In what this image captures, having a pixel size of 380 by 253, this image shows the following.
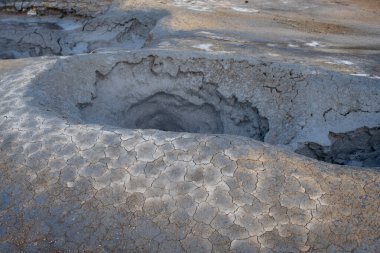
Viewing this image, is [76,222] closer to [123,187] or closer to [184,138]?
[123,187]

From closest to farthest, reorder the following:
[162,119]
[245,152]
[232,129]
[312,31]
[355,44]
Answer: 1. [245,152]
2. [232,129]
3. [162,119]
4. [355,44]
5. [312,31]

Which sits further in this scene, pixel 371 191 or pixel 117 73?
pixel 117 73

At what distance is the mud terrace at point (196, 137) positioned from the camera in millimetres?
2125

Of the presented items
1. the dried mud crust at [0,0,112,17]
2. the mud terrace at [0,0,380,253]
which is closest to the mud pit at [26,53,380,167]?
the mud terrace at [0,0,380,253]

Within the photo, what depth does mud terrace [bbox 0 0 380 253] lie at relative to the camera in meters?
2.12

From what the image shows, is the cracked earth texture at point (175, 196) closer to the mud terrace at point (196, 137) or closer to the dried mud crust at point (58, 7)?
the mud terrace at point (196, 137)

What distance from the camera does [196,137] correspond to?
8.18 ft

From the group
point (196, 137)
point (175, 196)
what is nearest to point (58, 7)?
point (196, 137)

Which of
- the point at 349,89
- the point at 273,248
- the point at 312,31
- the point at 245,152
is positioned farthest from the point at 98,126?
the point at 312,31

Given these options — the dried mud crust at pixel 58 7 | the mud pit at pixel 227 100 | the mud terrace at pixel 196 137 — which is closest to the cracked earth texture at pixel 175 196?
the mud terrace at pixel 196 137

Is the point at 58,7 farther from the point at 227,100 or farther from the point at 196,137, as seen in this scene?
the point at 196,137

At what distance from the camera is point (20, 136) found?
262cm

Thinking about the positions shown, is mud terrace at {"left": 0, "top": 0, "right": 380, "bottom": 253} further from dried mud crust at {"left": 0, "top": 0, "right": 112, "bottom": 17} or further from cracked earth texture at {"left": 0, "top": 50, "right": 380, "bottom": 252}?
dried mud crust at {"left": 0, "top": 0, "right": 112, "bottom": 17}

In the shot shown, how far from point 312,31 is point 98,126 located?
3935mm
